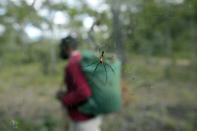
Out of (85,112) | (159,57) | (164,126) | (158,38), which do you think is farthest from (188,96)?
(85,112)

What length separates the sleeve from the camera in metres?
3.64

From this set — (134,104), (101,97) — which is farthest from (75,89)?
(134,104)

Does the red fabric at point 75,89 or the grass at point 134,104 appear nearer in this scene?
the red fabric at point 75,89

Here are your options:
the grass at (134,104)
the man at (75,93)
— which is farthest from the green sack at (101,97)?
the grass at (134,104)

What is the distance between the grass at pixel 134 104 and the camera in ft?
18.2

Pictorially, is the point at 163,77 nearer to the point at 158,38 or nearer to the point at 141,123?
the point at 158,38

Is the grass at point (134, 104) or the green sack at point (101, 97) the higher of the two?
the green sack at point (101, 97)

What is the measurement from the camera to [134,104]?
27.5 ft

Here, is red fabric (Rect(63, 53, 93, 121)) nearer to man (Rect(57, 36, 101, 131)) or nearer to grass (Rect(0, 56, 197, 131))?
man (Rect(57, 36, 101, 131))

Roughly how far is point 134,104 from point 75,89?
484cm

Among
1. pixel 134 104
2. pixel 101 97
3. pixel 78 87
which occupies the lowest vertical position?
pixel 134 104

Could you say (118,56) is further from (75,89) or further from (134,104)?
(134,104)

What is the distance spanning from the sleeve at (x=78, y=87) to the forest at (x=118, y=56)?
309 millimetres

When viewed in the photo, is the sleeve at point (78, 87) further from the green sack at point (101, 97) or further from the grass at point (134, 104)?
the grass at point (134, 104)
